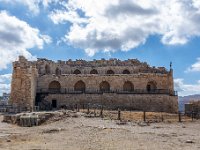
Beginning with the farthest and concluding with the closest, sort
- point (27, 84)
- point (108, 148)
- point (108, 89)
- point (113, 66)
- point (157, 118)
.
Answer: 1. point (113, 66)
2. point (108, 89)
3. point (27, 84)
4. point (157, 118)
5. point (108, 148)

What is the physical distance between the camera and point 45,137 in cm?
2059

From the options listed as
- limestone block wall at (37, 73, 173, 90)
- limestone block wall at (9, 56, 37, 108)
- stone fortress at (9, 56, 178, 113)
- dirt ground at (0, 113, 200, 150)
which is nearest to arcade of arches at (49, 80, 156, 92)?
stone fortress at (9, 56, 178, 113)

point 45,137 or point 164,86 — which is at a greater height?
point 164,86

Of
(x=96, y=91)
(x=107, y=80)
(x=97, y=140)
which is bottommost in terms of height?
(x=97, y=140)

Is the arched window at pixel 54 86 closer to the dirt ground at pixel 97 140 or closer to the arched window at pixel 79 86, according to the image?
the arched window at pixel 79 86

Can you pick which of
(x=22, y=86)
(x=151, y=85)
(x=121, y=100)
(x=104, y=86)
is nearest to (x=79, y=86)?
(x=104, y=86)

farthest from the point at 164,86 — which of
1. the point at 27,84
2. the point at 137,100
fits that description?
the point at 27,84

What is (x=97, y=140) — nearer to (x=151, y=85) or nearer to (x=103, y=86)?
(x=103, y=86)

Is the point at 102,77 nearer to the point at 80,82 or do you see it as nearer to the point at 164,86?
the point at 80,82

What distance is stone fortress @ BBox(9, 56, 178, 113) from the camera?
40.4 m

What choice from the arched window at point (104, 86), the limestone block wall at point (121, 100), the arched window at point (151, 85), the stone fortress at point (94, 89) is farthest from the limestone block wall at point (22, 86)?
the arched window at point (151, 85)

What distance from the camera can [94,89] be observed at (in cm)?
4697

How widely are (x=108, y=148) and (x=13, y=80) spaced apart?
26.6 metres

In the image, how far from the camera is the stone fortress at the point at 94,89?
132 feet
